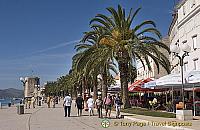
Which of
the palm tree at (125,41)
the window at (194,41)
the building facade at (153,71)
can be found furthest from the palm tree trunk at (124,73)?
the building facade at (153,71)

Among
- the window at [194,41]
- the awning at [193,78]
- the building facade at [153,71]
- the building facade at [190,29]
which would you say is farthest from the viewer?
the building facade at [153,71]

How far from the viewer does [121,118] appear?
2372 centimetres

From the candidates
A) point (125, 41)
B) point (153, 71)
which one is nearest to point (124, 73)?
point (125, 41)

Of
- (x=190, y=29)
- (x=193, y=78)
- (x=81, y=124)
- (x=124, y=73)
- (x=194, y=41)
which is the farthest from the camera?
(x=190, y=29)

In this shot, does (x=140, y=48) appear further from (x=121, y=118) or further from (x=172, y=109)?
(x=121, y=118)

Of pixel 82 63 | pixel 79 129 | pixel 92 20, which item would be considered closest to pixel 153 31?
pixel 92 20

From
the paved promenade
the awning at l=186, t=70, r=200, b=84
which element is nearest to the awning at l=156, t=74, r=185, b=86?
the awning at l=186, t=70, r=200, b=84

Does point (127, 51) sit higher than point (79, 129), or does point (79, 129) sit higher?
point (127, 51)

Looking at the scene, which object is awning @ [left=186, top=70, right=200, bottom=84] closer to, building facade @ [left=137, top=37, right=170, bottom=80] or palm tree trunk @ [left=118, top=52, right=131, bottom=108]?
palm tree trunk @ [left=118, top=52, right=131, bottom=108]

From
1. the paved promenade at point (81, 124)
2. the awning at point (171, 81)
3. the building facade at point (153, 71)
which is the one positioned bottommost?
the paved promenade at point (81, 124)

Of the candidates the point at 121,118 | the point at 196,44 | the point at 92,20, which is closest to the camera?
the point at 121,118

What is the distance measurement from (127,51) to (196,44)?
11.2m

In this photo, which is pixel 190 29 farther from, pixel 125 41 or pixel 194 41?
pixel 125 41

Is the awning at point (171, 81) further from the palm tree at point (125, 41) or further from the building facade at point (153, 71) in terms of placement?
the building facade at point (153, 71)
